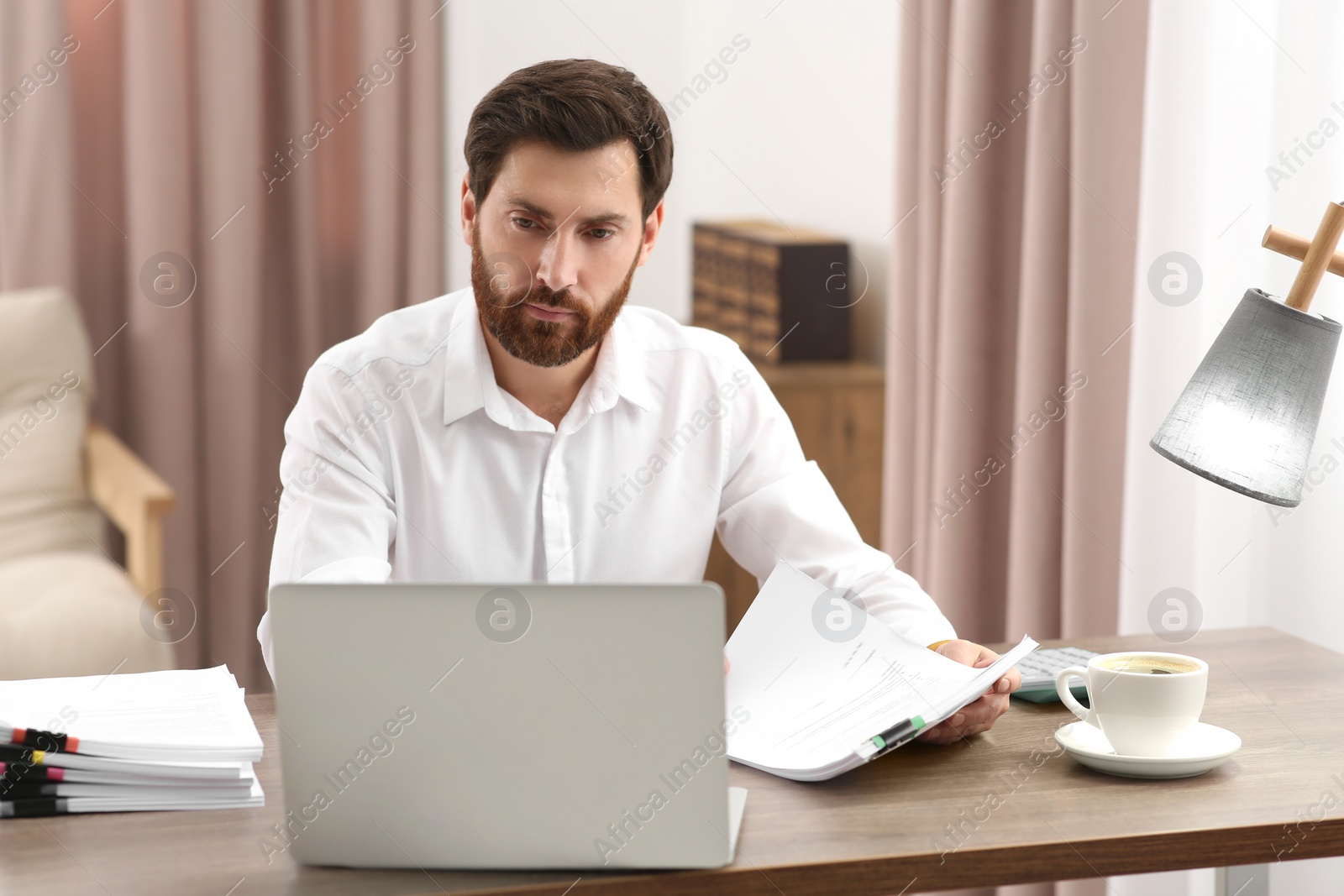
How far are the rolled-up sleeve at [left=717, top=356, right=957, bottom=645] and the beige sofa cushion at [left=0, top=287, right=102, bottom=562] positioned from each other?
1541 mm

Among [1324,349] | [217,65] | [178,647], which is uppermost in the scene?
[217,65]

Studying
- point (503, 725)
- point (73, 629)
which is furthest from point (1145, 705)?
point (73, 629)

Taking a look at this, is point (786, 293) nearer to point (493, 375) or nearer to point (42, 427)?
point (493, 375)

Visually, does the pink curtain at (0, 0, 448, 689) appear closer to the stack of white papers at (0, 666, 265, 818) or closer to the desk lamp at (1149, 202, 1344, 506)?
the stack of white papers at (0, 666, 265, 818)

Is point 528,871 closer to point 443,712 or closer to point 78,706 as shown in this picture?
point 443,712

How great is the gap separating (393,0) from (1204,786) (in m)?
2.51

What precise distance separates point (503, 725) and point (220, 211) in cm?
232

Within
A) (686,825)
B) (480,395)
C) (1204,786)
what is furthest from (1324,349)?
(480,395)

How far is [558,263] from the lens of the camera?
4.63 ft

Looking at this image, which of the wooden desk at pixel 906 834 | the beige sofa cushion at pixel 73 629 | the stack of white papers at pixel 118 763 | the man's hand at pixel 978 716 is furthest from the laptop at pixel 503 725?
the beige sofa cushion at pixel 73 629

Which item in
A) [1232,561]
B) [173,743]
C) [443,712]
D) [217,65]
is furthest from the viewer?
[217,65]

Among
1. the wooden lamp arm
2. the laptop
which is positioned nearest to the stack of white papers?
the laptop

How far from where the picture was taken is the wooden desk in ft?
2.61

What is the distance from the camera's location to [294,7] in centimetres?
284
